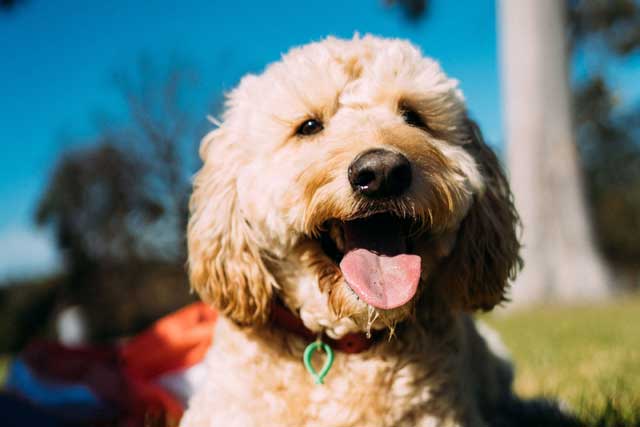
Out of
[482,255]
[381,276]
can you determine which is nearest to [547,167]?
[482,255]

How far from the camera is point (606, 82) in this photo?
25.2m

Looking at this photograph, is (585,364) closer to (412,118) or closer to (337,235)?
(412,118)

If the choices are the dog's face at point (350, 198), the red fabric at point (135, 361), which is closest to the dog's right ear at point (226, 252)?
the dog's face at point (350, 198)

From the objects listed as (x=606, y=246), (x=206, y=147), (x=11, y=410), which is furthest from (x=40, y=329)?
(x=606, y=246)

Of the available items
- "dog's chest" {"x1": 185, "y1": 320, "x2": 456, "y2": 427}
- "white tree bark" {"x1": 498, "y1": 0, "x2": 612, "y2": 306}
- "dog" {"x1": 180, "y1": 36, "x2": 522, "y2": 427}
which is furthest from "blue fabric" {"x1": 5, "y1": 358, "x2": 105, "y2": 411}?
"white tree bark" {"x1": 498, "y1": 0, "x2": 612, "y2": 306}

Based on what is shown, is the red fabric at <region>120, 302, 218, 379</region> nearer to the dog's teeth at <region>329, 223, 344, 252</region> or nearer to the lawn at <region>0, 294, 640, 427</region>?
the dog's teeth at <region>329, 223, 344, 252</region>

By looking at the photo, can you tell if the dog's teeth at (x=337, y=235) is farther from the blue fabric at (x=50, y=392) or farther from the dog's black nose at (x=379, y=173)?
the blue fabric at (x=50, y=392)

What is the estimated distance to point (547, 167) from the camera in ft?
39.4

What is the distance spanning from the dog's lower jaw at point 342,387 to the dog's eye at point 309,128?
789 millimetres

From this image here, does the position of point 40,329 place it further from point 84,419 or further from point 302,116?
point 302,116

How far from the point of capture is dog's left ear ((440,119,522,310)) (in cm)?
250

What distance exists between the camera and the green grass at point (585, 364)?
9.66 ft

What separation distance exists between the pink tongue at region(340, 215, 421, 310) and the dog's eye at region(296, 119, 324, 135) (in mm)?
422

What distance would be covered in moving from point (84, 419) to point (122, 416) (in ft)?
0.69
